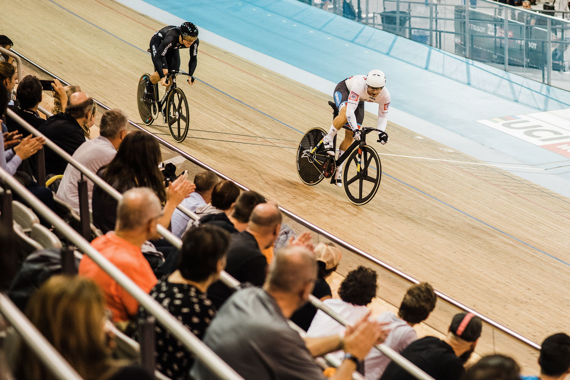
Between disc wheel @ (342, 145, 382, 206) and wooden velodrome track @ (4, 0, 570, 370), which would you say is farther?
disc wheel @ (342, 145, 382, 206)

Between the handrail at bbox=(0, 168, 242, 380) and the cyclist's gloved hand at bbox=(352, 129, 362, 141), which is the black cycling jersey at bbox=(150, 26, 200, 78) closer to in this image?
the cyclist's gloved hand at bbox=(352, 129, 362, 141)

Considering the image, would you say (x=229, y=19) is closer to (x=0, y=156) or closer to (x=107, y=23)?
(x=107, y=23)

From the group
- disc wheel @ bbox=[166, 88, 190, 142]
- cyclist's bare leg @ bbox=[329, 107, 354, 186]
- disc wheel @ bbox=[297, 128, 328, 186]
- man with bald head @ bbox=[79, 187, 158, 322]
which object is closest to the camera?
man with bald head @ bbox=[79, 187, 158, 322]

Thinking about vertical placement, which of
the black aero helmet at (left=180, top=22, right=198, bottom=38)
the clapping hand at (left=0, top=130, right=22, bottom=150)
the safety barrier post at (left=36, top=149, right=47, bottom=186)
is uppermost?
the black aero helmet at (left=180, top=22, right=198, bottom=38)

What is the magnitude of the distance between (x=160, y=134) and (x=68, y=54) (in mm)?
3729

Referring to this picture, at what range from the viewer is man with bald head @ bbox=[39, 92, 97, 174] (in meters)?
4.34

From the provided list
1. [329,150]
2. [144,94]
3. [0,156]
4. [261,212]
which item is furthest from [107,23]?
[261,212]

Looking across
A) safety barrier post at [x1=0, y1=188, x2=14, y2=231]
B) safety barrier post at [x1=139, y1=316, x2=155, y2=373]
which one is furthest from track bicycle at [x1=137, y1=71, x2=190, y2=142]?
safety barrier post at [x1=139, y1=316, x2=155, y2=373]

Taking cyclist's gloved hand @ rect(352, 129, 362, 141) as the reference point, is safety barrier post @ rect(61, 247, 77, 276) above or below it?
above

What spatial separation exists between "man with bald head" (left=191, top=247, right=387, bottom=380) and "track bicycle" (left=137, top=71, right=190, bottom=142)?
569cm

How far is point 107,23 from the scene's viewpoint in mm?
13125

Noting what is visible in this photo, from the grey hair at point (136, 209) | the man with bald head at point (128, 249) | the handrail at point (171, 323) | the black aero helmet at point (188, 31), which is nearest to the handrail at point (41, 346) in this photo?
the handrail at point (171, 323)

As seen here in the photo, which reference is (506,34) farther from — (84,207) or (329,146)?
(84,207)

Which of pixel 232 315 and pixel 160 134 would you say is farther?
pixel 160 134
